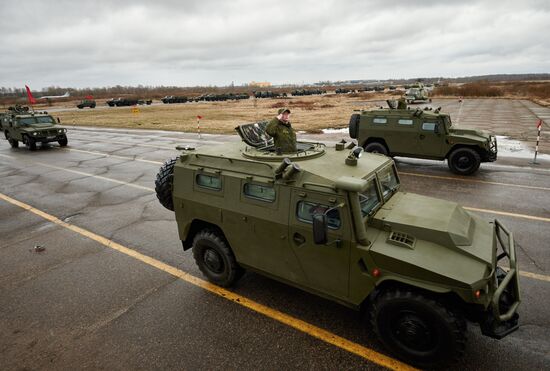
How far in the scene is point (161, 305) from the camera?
5.02 meters

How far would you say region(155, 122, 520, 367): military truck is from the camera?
349 centimetres

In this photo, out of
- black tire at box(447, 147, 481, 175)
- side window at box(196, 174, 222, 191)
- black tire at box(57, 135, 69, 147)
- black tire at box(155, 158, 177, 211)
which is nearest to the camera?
side window at box(196, 174, 222, 191)

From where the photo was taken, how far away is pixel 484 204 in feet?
27.8

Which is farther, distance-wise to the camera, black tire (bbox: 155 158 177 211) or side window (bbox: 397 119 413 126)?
side window (bbox: 397 119 413 126)

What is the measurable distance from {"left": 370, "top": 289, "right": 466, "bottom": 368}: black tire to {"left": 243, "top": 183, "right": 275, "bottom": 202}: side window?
180 centimetres

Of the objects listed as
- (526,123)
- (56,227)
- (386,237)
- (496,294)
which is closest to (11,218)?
(56,227)

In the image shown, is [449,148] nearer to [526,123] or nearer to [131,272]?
[131,272]

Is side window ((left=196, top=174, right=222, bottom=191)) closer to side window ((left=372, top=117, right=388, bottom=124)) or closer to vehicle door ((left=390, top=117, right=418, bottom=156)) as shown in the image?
vehicle door ((left=390, top=117, right=418, bottom=156))

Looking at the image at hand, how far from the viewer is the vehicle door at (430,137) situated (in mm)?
11273

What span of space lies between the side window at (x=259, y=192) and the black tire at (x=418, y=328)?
180 cm

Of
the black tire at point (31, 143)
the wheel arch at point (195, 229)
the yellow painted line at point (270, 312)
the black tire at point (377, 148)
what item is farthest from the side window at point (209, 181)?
the black tire at point (31, 143)

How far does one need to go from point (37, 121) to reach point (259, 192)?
2080 centimetres

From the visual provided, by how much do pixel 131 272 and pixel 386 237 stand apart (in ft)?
14.8

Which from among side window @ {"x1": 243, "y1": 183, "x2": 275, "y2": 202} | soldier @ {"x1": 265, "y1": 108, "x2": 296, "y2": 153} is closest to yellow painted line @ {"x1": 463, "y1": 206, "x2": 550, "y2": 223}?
soldier @ {"x1": 265, "y1": 108, "x2": 296, "y2": 153}
